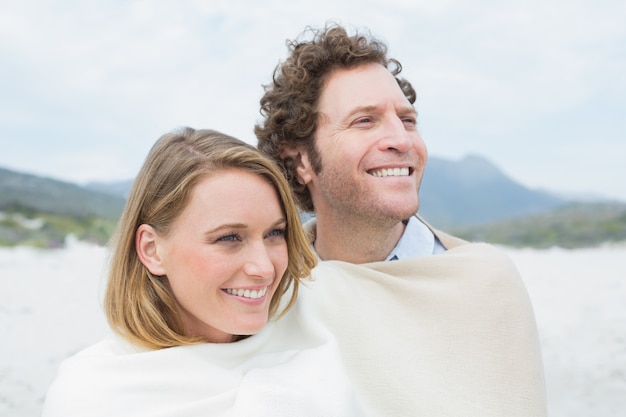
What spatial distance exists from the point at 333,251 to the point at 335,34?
951mm

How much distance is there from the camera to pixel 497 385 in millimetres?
2186

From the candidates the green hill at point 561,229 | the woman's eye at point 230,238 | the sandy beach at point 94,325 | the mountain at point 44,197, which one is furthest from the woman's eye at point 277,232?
the green hill at point 561,229

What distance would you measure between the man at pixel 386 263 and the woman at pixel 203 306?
273 mm

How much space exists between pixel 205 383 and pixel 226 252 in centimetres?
38

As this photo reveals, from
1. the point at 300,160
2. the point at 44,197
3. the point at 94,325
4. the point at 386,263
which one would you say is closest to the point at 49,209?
the point at 44,197

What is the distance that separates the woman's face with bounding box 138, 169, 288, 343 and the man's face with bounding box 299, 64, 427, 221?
64 cm

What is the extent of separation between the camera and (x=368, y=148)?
2479 millimetres

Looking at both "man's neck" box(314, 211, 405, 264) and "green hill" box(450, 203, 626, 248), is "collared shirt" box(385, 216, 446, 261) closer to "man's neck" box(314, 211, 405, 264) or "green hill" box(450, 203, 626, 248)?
"man's neck" box(314, 211, 405, 264)

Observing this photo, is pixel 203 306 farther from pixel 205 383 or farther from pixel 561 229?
pixel 561 229

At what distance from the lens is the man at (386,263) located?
7.05 ft

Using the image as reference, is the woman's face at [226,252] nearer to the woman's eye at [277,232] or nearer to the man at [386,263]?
the woman's eye at [277,232]

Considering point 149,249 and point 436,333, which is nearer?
point 149,249

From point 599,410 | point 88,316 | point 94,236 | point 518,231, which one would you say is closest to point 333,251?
point 599,410

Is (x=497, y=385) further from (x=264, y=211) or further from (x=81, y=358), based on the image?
(x=81, y=358)
